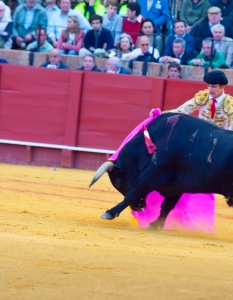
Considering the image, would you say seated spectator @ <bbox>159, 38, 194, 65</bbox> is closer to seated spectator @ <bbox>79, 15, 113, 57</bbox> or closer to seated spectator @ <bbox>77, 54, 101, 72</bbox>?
seated spectator @ <bbox>79, 15, 113, 57</bbox>

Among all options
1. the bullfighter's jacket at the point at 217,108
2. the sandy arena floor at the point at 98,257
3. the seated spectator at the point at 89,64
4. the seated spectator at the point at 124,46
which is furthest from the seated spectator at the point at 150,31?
the bullfighter's jacket at the point at 217,108

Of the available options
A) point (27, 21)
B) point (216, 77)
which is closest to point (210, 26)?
point (27, 21)

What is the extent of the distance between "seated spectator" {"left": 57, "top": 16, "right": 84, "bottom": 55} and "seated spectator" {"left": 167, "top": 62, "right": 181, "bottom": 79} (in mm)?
1522

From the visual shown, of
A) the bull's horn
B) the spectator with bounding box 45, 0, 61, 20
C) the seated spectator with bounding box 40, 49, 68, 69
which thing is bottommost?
the bull's horn

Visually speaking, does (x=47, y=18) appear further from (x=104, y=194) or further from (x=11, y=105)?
(x=104, y=194)

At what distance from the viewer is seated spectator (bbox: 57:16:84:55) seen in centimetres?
1168

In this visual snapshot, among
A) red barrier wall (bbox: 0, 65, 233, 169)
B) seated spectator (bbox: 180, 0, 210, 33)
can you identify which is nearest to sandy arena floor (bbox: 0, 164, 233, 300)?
red barrier wall (bbox: 0, 65, 233, 169)

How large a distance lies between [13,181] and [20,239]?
13.8ft

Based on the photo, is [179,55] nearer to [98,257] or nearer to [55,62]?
[55,62]

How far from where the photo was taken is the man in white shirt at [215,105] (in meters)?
6.73

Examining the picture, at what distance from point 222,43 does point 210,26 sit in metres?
0.55

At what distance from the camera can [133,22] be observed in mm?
11695

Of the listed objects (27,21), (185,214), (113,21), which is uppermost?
(113,21)

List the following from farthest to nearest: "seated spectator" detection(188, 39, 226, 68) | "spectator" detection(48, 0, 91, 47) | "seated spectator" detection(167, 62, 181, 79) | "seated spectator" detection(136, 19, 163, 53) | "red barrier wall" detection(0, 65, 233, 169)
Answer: "spectator" detection(48, 0, 91, 47) → "red barrier wall" detection(0, 65, 233, 169) → "seated spectator" detection(136, 19, 163, 53) → "seated spectator" detection(167, 62, 181, 79) → "seated spectator" detection(188, 39, 226, 68)
